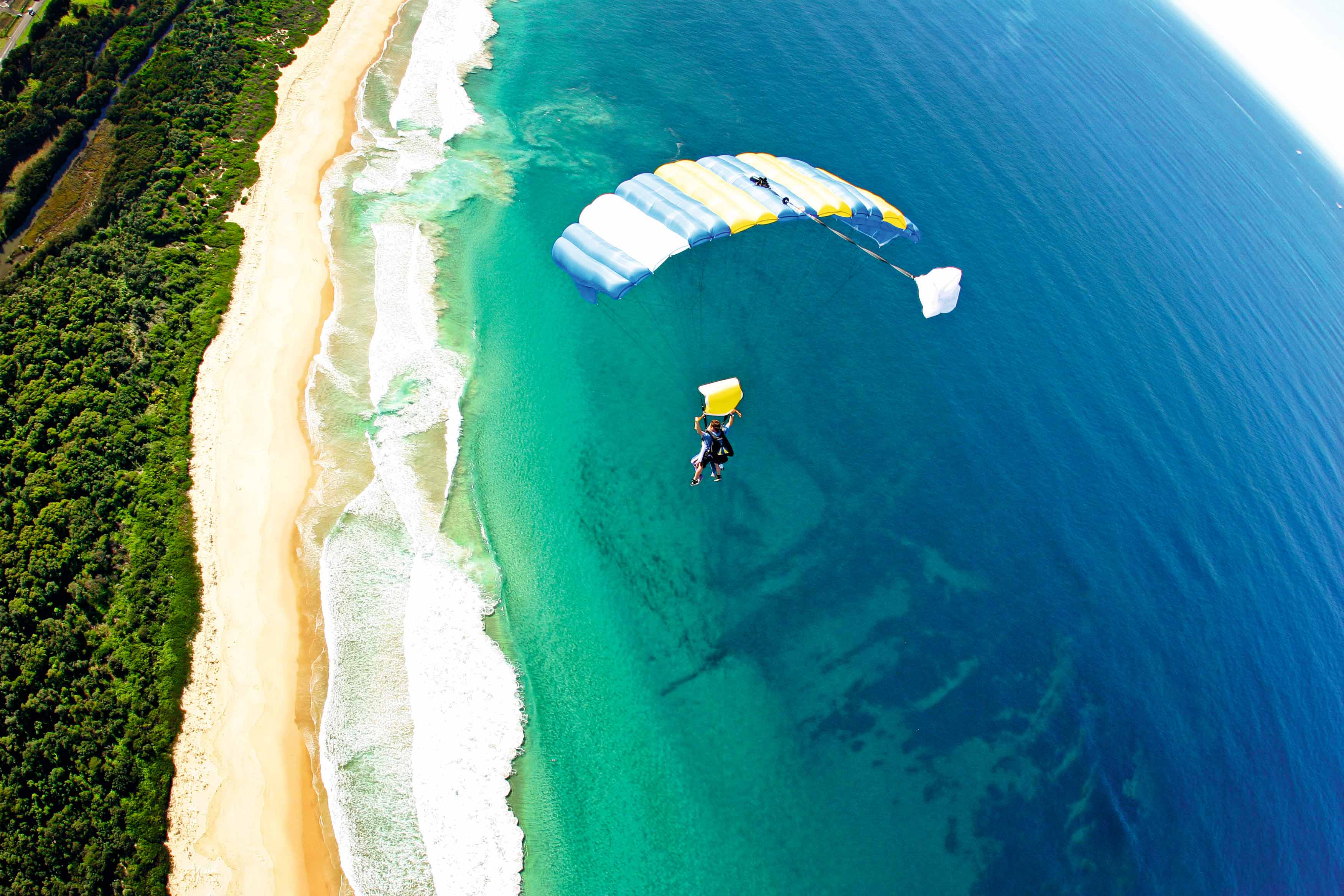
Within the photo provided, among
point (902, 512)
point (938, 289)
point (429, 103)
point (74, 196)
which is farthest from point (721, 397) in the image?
point (74, 196)

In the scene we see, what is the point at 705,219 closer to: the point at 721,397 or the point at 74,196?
the point at 721,397

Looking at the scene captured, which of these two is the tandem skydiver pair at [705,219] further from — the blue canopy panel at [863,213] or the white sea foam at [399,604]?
the white sea foam at [399,604]

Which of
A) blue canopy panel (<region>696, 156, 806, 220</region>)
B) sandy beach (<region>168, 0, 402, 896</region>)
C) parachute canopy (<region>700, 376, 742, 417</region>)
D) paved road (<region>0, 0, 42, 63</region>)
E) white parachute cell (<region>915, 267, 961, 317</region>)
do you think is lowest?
paved road (<region>0, 0, 42, 63</region>)

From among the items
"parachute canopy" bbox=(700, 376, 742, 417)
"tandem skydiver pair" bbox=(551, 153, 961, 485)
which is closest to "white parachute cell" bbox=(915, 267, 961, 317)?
"tandem skydiver pair" bbox=(551, 153, 961, 485)

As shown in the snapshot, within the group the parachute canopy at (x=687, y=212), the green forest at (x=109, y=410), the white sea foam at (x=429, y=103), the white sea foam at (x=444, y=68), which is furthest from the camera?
the white sea foam at (x=444, y=68)

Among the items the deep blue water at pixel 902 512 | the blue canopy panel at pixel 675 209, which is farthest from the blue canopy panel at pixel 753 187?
the deep blue water at pixel 902 512

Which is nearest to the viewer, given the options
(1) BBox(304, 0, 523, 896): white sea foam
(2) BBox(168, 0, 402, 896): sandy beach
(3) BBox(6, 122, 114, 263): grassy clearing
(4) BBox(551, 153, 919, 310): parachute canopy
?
(2) BBox(168, 0, 402, 896): sandy beach

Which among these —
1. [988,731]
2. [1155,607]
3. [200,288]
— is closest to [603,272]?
[200,288]

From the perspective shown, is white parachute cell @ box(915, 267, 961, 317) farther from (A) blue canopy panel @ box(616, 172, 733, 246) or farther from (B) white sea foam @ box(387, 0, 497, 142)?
(B) white sea foam @ box(387, 0, 497, 142)
